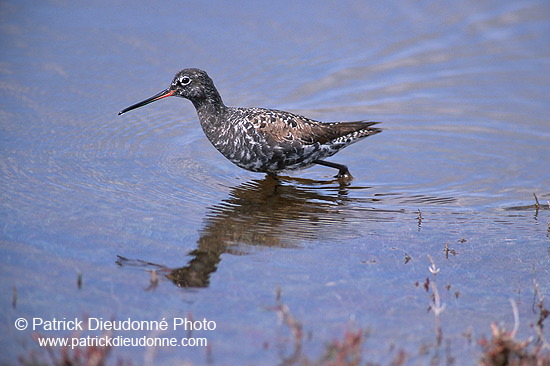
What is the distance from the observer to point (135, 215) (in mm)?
7918

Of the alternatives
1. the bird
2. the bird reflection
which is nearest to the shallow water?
the bird reflection

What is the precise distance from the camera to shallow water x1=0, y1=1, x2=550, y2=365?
19.7ft

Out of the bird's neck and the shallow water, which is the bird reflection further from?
the bird's neck

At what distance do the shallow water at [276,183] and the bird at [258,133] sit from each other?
0.37m

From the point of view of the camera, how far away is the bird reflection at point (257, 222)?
264 inches

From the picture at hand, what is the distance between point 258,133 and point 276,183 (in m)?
0.85

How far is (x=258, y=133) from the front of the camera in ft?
31.2

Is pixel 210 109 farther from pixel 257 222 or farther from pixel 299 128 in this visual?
pixel 257 222

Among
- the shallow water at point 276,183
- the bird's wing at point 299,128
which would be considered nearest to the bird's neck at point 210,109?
the bird's wing at point 299,128

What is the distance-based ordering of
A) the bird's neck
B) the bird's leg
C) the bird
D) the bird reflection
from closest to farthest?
the bird reflection
the bird
the bird's neck
the bird's leg

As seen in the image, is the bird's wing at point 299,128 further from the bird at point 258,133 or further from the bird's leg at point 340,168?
the bird's leg at point 340,168

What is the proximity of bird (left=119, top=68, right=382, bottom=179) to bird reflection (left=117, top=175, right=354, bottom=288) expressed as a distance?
0.39m

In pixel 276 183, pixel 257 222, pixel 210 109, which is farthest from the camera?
pixel 276 183

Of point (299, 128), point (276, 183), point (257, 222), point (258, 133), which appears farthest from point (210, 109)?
point (257, 222)
